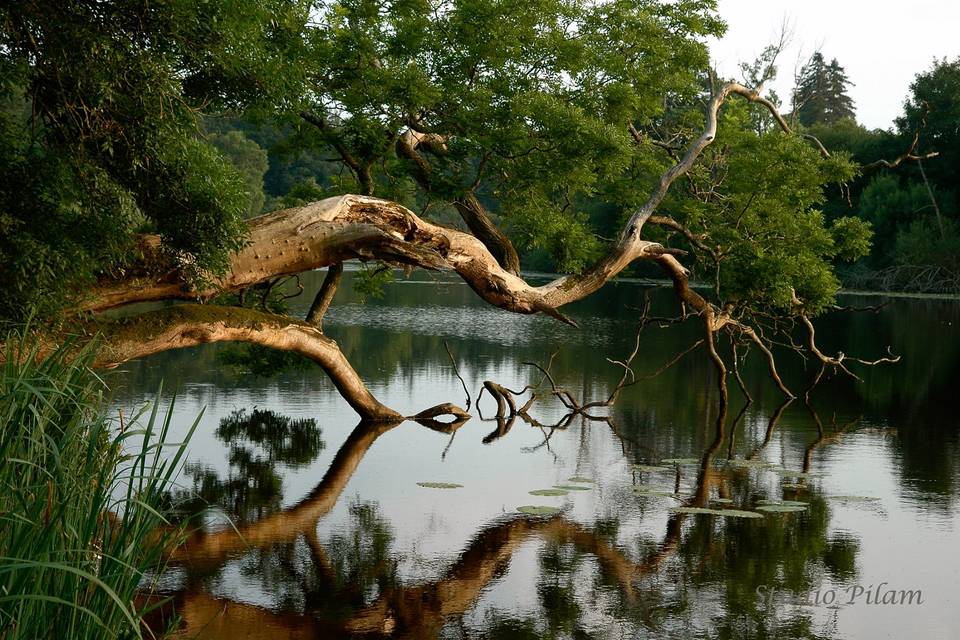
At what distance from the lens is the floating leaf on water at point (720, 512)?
938 centimetres

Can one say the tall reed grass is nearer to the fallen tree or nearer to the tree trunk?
the fallen tree

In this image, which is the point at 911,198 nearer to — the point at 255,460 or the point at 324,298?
the point at 324,298

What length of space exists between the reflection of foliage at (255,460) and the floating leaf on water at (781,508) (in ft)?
13.9

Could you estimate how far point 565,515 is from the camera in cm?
956

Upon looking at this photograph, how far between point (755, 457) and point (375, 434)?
14.6ft

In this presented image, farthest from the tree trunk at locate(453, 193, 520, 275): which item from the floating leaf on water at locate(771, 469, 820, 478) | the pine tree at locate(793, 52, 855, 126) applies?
the pine tree at locate(793, 52, 855, 126)

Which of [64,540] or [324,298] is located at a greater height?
[324,298]

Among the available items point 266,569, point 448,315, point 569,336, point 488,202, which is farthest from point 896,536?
point 488,202

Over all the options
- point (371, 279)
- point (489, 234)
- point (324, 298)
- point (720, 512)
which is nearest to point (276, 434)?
point (324, 298)

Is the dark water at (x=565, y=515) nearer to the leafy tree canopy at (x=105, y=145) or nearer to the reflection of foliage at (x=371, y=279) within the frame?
the reflection of foliage at (x=371, y=279)

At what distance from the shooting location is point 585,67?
49.0 feet

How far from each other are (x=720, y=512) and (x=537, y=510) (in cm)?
155

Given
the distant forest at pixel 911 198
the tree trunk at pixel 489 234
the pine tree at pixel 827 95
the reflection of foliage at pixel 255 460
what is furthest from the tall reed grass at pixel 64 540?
the pine tree at pixel 827 95

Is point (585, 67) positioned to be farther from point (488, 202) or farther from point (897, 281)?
point (488, 202)
